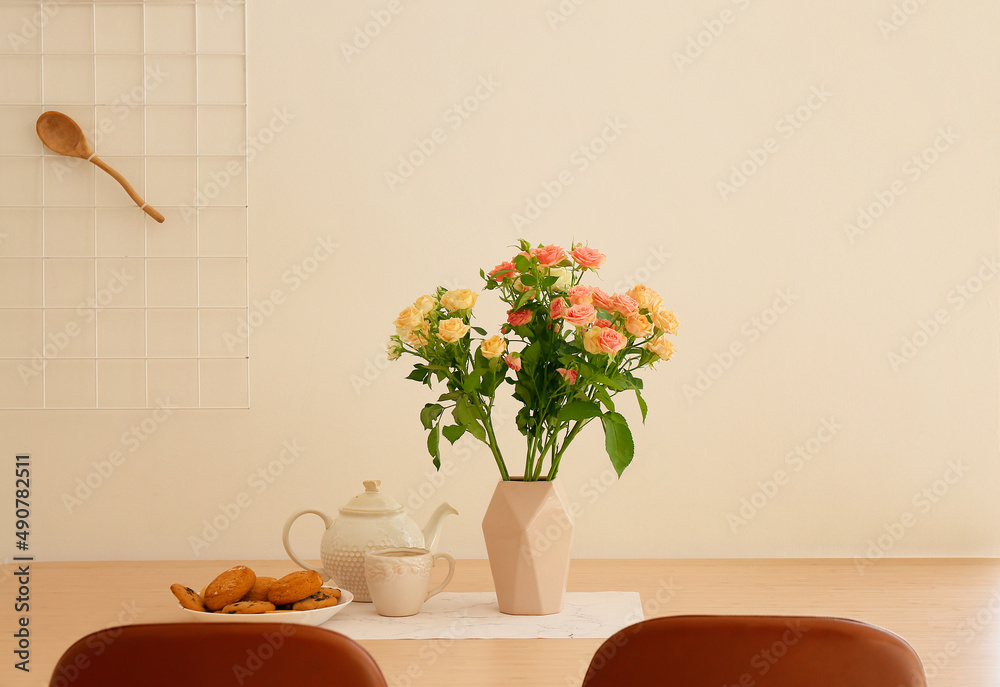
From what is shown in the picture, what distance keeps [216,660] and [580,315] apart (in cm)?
52

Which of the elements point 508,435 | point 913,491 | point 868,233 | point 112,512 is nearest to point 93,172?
point 112,512

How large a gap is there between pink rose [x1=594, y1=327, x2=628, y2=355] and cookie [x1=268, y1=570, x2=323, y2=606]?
42 centimetres

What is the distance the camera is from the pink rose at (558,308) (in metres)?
0.96

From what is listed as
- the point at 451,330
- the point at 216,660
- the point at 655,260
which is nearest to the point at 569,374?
the point at 451,330

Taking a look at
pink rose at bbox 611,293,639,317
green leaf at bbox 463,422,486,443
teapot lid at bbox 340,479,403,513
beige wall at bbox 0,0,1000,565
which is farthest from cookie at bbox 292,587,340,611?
beige wall at bbox 0,0,1000,565

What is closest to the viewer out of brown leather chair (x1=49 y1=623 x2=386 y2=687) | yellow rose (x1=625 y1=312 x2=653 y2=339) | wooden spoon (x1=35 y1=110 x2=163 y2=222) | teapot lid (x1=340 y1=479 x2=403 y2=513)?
brown leather chair (x1=49 y1=623 x2=386 y2=687)

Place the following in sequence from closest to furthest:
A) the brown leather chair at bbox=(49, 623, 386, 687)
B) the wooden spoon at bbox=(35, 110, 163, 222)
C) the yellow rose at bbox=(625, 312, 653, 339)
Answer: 1. the brown leather chair at bbox=(49, 623, 386, 687)
2. the yellow rose at bbox=(625, 312, 653, 339)
3. the wooden spoon at bbox=(35, 110, 163, 222)

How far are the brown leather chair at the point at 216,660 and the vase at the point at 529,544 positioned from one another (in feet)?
1.37

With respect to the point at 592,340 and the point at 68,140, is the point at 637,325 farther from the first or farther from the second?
the point at 68,140

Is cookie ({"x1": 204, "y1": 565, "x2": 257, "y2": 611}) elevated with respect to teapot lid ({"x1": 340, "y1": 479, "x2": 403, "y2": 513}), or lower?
lower

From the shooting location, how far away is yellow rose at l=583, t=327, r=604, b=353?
3.03 feet

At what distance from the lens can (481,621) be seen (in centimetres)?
98

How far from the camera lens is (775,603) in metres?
1.28

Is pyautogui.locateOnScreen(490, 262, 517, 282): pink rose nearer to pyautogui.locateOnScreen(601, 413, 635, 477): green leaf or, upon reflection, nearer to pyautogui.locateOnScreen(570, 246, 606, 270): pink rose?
pyautogui.locateOnScreen(570, 246, 606, 270): pink rose
